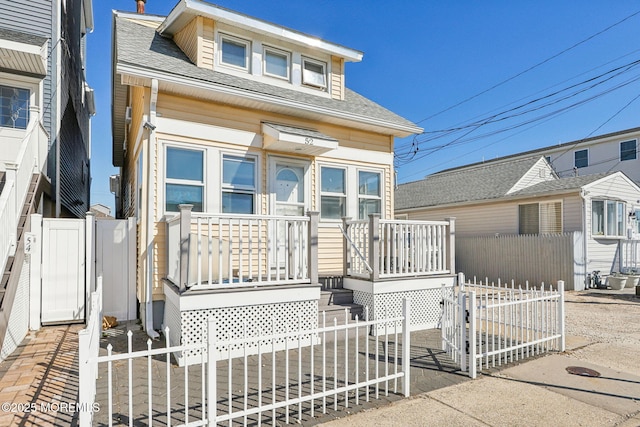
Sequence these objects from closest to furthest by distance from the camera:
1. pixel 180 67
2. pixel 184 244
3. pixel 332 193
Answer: pixel 184 244 → pixel 180 67 → pixel 332 193

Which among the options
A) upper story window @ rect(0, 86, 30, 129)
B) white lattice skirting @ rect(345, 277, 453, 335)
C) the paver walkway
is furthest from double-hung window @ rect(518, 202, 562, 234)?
upper story window @ rect(0, 86, 30, 129)

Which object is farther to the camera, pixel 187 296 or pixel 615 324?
pixel 615 324

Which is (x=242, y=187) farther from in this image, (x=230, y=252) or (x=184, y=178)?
(x=230, y=252)

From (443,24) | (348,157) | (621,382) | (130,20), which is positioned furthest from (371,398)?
(443,24)

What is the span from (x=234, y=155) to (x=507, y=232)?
13.5 meters

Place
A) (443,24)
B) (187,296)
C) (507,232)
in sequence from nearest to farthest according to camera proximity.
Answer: (187,296), (443,24), (507,232)

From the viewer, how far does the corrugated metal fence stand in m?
12.8

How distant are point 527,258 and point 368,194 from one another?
→ 356 inches

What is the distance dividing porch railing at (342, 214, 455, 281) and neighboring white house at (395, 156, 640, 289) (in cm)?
860

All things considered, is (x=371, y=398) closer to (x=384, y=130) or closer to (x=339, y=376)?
(x=339, y=376)

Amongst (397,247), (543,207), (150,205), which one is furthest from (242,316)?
(543,207)

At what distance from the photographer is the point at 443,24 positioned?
12438 millimetres

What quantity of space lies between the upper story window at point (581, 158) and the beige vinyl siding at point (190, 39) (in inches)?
1085

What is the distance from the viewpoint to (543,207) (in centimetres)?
1508
